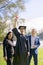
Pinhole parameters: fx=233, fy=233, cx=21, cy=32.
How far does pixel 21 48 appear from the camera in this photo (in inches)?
194

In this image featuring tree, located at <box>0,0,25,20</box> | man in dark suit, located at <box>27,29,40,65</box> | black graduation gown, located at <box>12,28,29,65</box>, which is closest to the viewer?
black graduation gown, located at <box>12,28,29,65</box>

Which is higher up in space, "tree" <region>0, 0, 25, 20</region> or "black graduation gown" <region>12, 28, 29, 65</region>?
"tree" <region>0, 0, 25, 20</region>

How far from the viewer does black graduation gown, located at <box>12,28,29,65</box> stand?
492cm

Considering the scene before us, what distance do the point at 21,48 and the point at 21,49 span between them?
27 millimetres

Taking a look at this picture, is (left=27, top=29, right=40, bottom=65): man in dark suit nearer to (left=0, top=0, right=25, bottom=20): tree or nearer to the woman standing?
the woman standing

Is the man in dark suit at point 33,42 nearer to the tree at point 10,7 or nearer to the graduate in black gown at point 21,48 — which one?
the graduate in black gown at point 21,48

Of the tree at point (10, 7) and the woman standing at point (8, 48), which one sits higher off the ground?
the tree at point (10, 7)

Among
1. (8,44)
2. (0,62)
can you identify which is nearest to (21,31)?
(8,44)

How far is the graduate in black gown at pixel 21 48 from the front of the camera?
16.1ft

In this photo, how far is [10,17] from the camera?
29.9 feet

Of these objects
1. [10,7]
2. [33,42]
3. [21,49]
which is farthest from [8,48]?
[10,7]

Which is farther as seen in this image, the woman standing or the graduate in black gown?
the woman standing

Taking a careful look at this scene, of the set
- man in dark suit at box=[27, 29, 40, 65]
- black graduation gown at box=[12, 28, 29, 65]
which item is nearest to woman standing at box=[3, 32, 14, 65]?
black graduation gown at box=[12, 28, 29, 65]

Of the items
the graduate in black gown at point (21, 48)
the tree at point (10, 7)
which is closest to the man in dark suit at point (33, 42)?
the graduate in black gown at point (21, 48)
